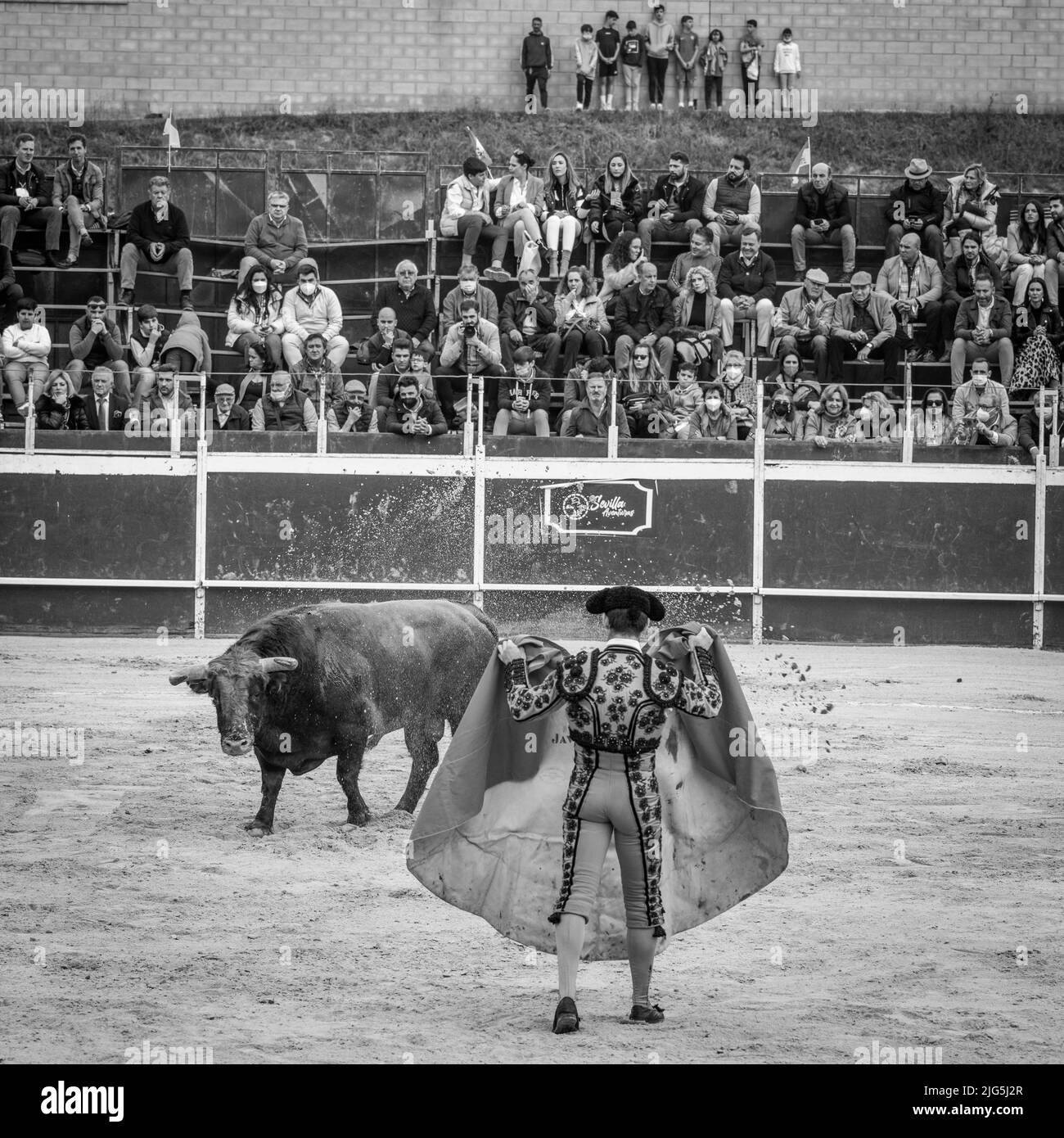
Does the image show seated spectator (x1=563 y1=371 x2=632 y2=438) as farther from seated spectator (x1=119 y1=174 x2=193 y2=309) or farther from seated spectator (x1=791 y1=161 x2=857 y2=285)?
seated spectator (x1=119 y1=174 x2=193 y2=309)

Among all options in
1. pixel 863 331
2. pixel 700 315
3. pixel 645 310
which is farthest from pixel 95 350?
pixel 863 331

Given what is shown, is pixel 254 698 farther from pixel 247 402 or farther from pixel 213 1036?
pixel 247 402

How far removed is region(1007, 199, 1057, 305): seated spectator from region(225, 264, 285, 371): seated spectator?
7555mm

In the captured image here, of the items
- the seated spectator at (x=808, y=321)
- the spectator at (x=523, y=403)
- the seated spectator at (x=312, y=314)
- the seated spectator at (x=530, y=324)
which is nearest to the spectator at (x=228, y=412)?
the seated spectator at (x=312, y=314)

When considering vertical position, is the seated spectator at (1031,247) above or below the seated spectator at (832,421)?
above

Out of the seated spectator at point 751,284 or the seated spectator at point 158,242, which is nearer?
the seated spectator at point 751,284

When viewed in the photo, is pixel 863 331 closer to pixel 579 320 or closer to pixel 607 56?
pixel 579 320

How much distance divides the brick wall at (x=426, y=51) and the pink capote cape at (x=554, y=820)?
751 inches

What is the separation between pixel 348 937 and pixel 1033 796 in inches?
174

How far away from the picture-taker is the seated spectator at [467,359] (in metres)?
16.0

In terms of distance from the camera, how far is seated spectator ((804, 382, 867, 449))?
633 inches

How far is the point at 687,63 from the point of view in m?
23.3

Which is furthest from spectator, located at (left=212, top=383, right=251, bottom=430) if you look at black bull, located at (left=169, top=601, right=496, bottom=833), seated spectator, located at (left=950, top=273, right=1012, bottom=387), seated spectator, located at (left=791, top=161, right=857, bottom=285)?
black bull, located at (left=169, top=601, right=496, bottom=833)

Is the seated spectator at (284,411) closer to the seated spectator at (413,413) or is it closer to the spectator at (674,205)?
the seated spectator at (413,413)
